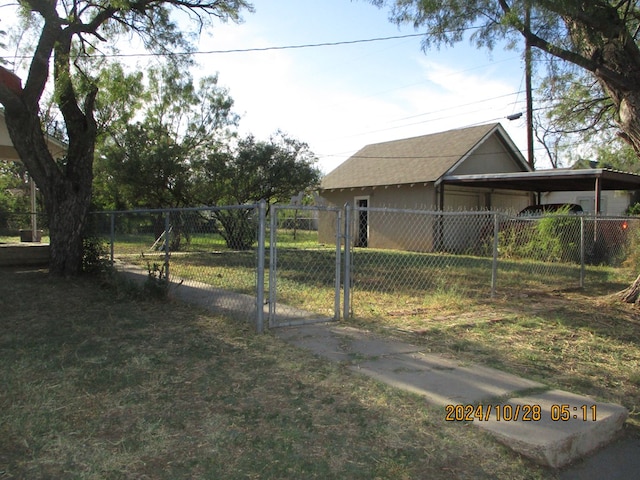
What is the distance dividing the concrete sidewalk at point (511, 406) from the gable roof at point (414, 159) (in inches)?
548

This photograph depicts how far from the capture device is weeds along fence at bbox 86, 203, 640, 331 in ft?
20.0

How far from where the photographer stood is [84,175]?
9.47 meters

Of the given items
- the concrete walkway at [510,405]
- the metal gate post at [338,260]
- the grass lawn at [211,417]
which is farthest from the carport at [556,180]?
the concrete walkway at [510,405]

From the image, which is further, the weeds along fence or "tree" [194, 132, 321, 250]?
"tree" [194, 132, 321, 250]

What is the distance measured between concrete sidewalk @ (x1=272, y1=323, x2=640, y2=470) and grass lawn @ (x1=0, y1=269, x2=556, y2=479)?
13cm

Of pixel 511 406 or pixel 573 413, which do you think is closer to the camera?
pixel 573 413

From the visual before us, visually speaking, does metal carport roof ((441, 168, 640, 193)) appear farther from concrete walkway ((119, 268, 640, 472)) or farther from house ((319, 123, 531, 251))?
concrete walkway ((119, 268, 640, 472))

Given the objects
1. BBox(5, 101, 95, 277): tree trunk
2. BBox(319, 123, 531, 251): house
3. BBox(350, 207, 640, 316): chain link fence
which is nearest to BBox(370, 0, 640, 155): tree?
BBox(350, 207, 640, 316): chain link fence

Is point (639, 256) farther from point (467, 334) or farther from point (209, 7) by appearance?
point (209, 7)

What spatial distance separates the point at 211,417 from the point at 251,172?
43.5ft

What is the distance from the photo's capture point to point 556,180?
53.5ft

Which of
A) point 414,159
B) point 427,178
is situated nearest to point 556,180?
point 427,178

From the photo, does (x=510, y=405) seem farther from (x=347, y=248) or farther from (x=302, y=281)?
(x=302, y=281)

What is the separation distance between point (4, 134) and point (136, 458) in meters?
14.0
